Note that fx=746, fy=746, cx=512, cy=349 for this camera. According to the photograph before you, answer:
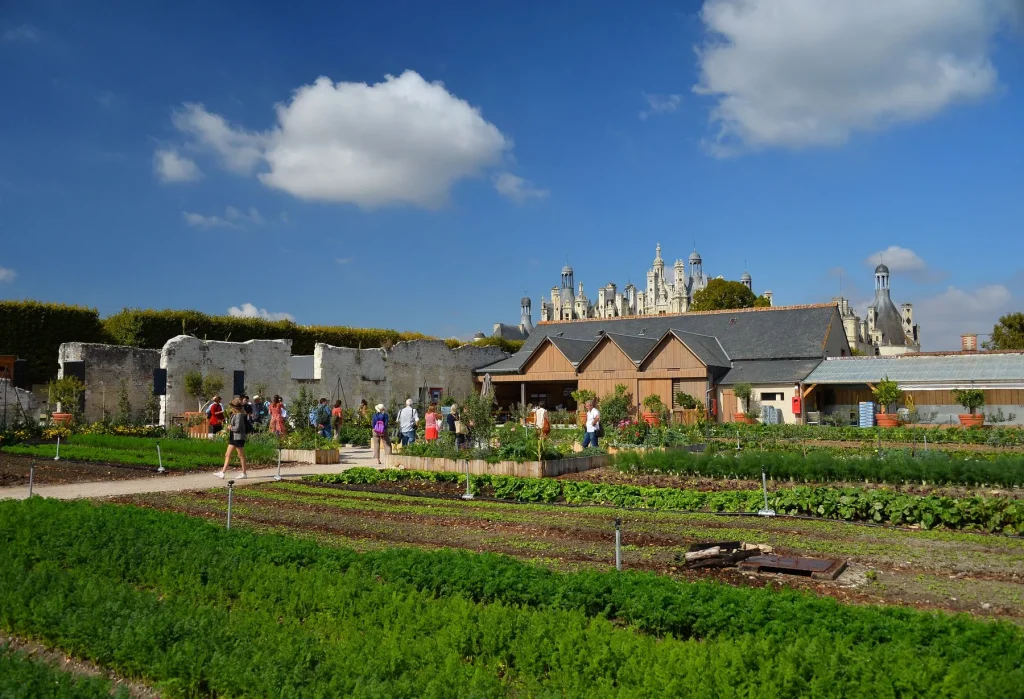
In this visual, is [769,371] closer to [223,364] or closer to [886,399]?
[886,399]

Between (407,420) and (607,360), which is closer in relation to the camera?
(407,420)

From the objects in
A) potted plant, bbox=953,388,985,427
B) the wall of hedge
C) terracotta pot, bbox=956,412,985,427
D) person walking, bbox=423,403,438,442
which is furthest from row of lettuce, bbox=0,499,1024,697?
potted plant, bbox=953,388,985,427

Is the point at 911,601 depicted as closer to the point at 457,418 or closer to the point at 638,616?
the point at 638,616

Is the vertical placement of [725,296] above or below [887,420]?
above

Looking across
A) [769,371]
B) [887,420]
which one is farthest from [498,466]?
[769,371]

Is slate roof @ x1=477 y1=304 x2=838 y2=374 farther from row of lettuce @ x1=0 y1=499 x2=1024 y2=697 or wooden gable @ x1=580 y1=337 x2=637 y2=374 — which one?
row of lettuce @ x1=0 y1=499 x2=1024 y2=697

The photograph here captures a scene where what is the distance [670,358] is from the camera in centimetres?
3809

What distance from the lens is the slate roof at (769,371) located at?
37.5m

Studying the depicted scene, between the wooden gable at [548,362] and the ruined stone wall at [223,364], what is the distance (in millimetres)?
13490

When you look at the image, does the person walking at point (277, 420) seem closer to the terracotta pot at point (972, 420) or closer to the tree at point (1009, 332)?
the terracotta pot at point (972, 420)

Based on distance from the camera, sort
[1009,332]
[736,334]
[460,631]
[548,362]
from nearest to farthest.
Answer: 1. [460,631]
2. [548,362]
3. [736,334]
4. [1009,332]

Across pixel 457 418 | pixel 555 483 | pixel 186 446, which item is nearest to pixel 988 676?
pixel 555 483

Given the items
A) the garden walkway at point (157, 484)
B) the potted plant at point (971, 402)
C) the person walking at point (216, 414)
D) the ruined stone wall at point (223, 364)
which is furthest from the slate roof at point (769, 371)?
the person walking at point (216, 414)

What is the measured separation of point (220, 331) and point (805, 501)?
1284 inches
